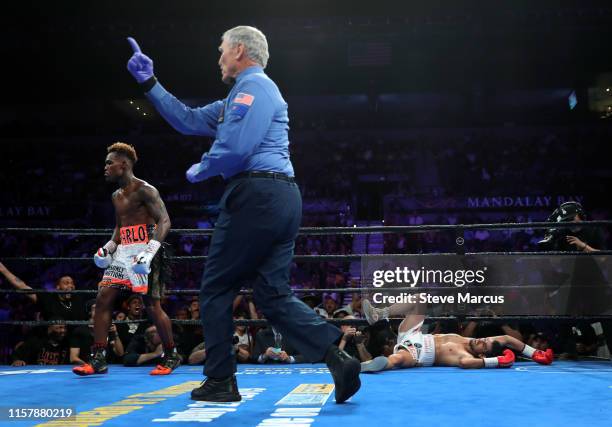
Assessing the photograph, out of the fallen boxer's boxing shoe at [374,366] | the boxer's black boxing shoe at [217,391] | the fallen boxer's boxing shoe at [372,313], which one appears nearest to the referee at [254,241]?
the boxer's black boxing shoe at [217,391]

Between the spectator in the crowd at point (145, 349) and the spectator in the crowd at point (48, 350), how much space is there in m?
0.94

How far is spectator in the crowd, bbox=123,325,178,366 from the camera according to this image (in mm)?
4137

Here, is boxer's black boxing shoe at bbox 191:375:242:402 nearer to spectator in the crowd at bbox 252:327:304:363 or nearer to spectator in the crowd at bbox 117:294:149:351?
spectator in the crowd at bbox 252:327:304:363

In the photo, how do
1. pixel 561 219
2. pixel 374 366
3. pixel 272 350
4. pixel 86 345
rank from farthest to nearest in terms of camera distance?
pixel 86 345, pixel 561 219, pixel 272 350, pixel 374 366

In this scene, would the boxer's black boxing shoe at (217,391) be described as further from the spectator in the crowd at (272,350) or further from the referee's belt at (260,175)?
the spectator in the crowd at (272,350)

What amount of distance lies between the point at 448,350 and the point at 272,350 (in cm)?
114

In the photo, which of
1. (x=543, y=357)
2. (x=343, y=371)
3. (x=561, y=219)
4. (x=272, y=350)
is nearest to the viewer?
(x=343, y=371)

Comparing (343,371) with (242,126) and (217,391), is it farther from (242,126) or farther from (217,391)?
(242,126)

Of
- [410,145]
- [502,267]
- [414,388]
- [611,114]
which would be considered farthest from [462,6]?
[414,388]

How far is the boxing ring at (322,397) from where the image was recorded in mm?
1863

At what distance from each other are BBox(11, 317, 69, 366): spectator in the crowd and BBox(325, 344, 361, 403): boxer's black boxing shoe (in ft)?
11.4

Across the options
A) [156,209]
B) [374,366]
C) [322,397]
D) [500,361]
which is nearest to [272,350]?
[374,366]

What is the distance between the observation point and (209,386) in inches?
86.0

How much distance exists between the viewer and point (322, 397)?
7.75 feet
